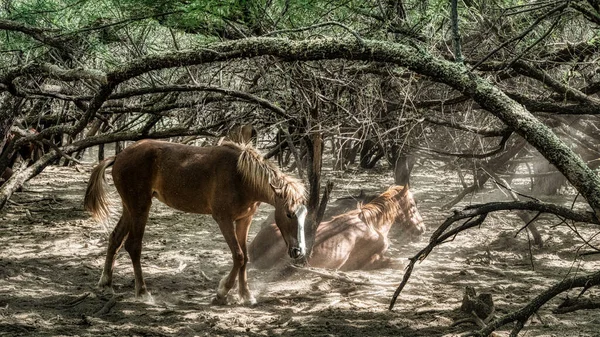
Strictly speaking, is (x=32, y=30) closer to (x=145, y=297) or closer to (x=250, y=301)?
(x=145, y=297)

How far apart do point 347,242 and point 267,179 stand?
6.96 feet

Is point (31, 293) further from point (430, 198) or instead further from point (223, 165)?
point (430, 198)

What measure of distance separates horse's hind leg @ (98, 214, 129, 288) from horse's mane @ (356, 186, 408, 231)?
11.1 ft

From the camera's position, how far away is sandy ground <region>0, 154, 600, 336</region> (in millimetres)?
6047

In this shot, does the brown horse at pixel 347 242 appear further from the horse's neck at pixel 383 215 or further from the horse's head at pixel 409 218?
the horse's head at pixel 409 218

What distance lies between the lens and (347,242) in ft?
28.2

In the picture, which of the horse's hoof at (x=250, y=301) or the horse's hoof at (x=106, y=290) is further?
the horse's hoof at (x=106, y=290)

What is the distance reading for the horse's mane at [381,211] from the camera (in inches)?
368

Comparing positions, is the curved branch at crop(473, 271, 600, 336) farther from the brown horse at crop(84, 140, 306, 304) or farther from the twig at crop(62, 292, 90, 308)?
the twig at crop(62, 292, 90, 308)

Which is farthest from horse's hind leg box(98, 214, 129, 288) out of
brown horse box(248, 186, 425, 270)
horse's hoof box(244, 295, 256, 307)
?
brown horse box(248, 186, 425, 270)

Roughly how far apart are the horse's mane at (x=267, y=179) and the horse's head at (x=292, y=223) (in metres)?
0.05

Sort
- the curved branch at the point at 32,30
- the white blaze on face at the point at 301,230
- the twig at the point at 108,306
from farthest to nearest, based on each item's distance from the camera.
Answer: the white blaze on face at the point at 301,230 → the twig at the point at 108,306 → the curved branch at the point at 32,30

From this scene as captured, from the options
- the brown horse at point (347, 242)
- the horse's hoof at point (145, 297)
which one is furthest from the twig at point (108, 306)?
the brown horse at point (347, 242)

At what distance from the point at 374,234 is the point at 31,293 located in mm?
4445
